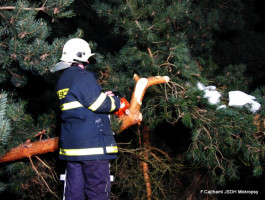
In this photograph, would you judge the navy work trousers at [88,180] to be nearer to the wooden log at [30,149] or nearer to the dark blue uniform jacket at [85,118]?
the dark blue uniform jacket at [85,118]

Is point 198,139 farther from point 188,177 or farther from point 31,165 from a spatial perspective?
point 31,165

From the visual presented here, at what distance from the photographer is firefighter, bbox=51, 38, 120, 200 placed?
101 inches

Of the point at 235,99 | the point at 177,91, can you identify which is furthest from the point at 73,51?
the point at 235,99

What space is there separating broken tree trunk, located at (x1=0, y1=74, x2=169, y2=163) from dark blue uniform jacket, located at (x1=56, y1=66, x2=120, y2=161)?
0.50 ft

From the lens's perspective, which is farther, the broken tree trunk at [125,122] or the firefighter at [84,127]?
the broken tree trunk at [125,122]

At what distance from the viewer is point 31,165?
125 inches

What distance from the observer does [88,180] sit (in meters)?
2.70

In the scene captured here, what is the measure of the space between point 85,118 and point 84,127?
80mm

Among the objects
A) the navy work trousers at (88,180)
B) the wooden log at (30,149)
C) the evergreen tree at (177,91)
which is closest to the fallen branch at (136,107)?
the evergreen tree at (177,91)

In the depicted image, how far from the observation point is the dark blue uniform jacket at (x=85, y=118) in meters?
2.54

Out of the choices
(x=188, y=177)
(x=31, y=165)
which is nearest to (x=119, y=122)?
(x=31, y=165)

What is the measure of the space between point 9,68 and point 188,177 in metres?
2.59

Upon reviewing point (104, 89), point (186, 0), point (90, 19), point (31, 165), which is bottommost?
point (31, 165)

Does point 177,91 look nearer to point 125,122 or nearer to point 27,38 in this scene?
point 125,122
